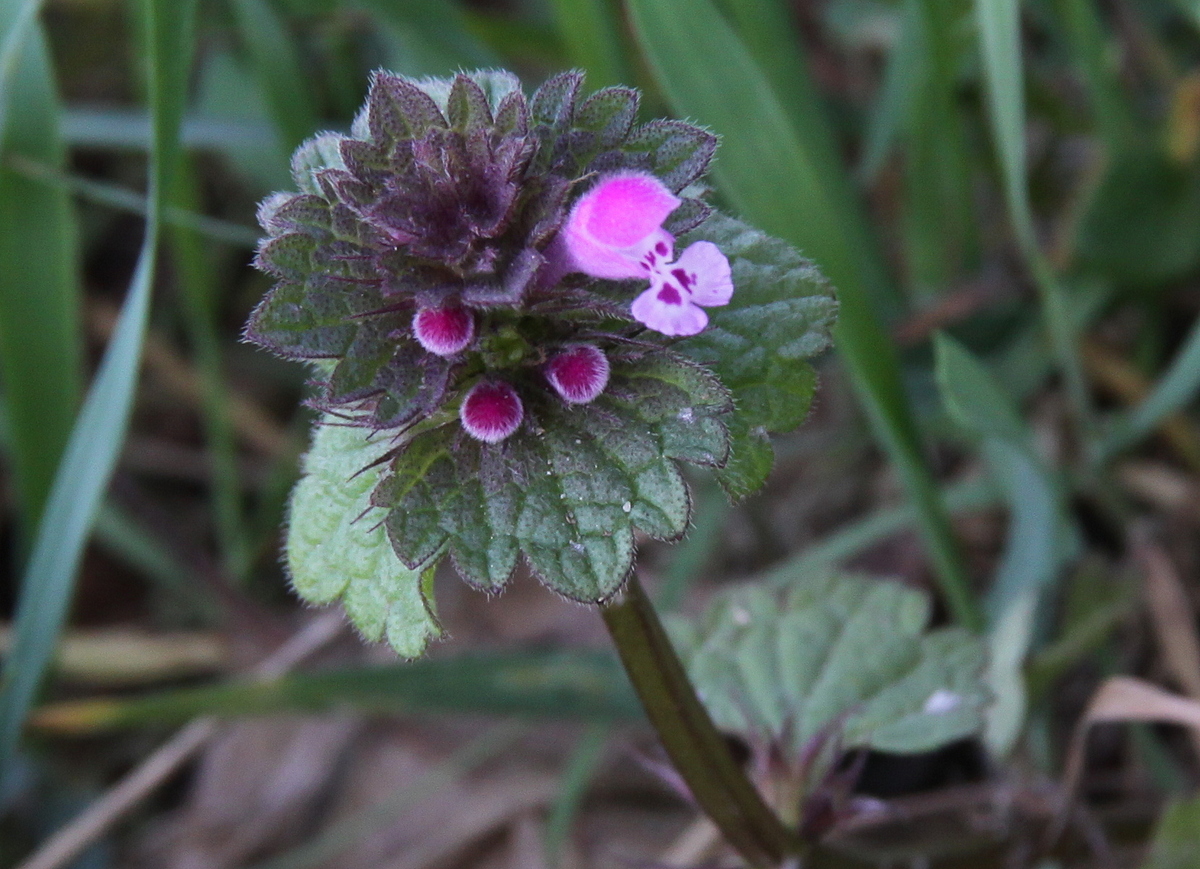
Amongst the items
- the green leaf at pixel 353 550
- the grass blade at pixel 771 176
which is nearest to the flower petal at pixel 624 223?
the green leaf at pixel 353 550

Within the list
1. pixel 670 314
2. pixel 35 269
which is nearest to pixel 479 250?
pixel 670 314

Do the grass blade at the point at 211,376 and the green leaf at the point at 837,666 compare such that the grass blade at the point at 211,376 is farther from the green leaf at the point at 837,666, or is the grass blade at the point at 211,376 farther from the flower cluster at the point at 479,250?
the flower cluster at the point at 479,250

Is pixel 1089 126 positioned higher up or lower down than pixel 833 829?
higher up

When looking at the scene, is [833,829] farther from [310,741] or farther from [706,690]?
[310,741]

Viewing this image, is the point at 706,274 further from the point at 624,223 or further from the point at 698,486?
the point at 698,486

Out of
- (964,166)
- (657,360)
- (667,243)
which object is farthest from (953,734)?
(964,166)

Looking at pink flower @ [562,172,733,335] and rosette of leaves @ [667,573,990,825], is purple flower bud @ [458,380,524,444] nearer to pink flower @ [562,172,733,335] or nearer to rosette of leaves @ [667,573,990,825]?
pink flower @ [562,172,733,335]
